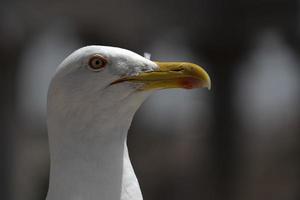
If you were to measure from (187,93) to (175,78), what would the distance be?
6.28 metres

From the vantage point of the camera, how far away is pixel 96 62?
67.1 inches

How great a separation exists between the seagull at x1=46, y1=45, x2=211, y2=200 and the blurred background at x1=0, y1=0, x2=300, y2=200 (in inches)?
159

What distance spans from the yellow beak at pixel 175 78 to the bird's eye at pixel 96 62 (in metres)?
0.05

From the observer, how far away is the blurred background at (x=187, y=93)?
604 cm

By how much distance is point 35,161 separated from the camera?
7195 mm

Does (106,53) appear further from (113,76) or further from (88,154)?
(88,154)

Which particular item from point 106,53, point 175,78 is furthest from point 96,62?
point 175,78

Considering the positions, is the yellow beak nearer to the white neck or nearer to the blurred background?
the white neck

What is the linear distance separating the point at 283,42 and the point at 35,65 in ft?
6.76

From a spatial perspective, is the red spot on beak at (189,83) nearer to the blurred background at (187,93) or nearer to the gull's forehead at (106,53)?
the gull's forehead at (106,53)

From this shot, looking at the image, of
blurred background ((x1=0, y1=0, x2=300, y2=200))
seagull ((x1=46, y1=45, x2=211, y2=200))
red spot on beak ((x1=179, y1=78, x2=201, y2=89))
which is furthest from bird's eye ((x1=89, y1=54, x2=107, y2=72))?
A: blurred background ((x1=0, y1=0, x2=300, y2=200))

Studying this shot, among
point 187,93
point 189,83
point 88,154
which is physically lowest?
point 187,93

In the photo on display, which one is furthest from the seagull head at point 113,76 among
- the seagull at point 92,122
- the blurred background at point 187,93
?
the blurred background at point 187,93

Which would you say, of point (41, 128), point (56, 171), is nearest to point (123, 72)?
point (56, 171)
